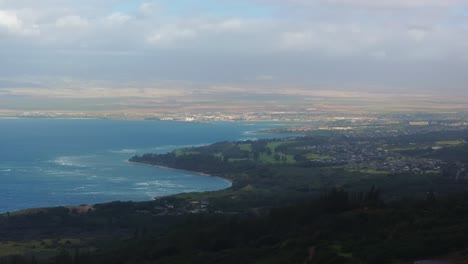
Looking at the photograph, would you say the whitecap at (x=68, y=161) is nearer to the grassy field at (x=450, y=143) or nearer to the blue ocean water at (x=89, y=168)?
the blue ocean water at (x=89, y=168)

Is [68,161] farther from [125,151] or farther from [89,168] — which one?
[125,151]

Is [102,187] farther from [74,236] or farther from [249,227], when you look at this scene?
[249,227]

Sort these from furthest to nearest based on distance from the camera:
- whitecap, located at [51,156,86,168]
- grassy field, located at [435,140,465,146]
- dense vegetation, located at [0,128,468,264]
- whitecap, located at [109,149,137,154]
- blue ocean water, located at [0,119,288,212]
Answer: whitecap, located at [109,149,137,154], whitecap, located at [51,156,86,168], grassy field, located at [435,140,465,146], blue ocean water, located at [0,119,288,212], dense vegetation, located at [0,128,468,264]

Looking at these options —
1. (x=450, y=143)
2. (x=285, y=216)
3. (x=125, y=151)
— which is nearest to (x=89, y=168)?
(x=125, y=151)

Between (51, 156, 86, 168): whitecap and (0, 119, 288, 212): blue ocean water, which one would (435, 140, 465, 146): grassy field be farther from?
(51, 156, 86, 168): whitecap

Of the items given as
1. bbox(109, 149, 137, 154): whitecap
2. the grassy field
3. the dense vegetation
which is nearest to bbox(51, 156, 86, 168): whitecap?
the dense vegetation

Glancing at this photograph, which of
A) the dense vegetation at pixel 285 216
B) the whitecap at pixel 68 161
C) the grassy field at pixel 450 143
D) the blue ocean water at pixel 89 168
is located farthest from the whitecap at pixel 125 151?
the grassy field at pixel 450 143

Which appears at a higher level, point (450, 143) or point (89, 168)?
point (450, 143)

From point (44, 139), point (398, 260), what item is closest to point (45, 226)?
point (398, 260)
